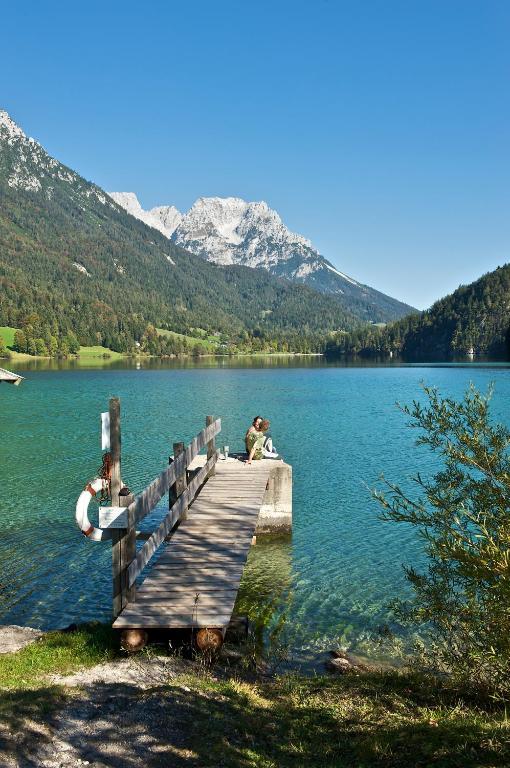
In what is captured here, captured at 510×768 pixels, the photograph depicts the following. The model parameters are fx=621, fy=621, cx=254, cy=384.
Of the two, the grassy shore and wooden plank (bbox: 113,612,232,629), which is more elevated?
wooden plank (bbox: 113,612,232,629)

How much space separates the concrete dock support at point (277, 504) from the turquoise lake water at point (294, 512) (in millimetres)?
517

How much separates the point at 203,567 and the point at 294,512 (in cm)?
1268

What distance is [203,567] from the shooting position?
1279 cm

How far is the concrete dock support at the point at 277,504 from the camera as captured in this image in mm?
21234

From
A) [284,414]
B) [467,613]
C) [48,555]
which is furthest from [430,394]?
[284,414]

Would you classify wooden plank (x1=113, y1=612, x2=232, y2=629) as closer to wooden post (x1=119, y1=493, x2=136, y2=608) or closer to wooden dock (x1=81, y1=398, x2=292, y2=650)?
wooden dock (x1=81, y1=398, x2=292, y2=650)

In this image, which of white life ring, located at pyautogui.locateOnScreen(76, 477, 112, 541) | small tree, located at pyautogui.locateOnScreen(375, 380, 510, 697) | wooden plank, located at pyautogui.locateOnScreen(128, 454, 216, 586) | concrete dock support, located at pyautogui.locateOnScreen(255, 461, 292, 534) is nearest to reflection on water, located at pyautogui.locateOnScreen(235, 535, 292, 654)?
concrete dock support, located at pyautogui.locateOnScreen(255, 461, 292, 534)

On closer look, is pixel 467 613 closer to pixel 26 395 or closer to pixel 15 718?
pixel 15 718

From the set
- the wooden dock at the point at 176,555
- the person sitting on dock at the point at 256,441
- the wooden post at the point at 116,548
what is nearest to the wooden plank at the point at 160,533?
the wooden dock at the point at 176,555

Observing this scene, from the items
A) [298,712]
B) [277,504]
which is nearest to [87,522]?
[298,712]

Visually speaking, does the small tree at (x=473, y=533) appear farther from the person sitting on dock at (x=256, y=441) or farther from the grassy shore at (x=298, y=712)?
the person sitting on dock at (x=256, y=441)

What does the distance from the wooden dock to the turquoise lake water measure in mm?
2045

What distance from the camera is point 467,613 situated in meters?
8.46

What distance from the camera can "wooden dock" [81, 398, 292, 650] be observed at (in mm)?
10461
